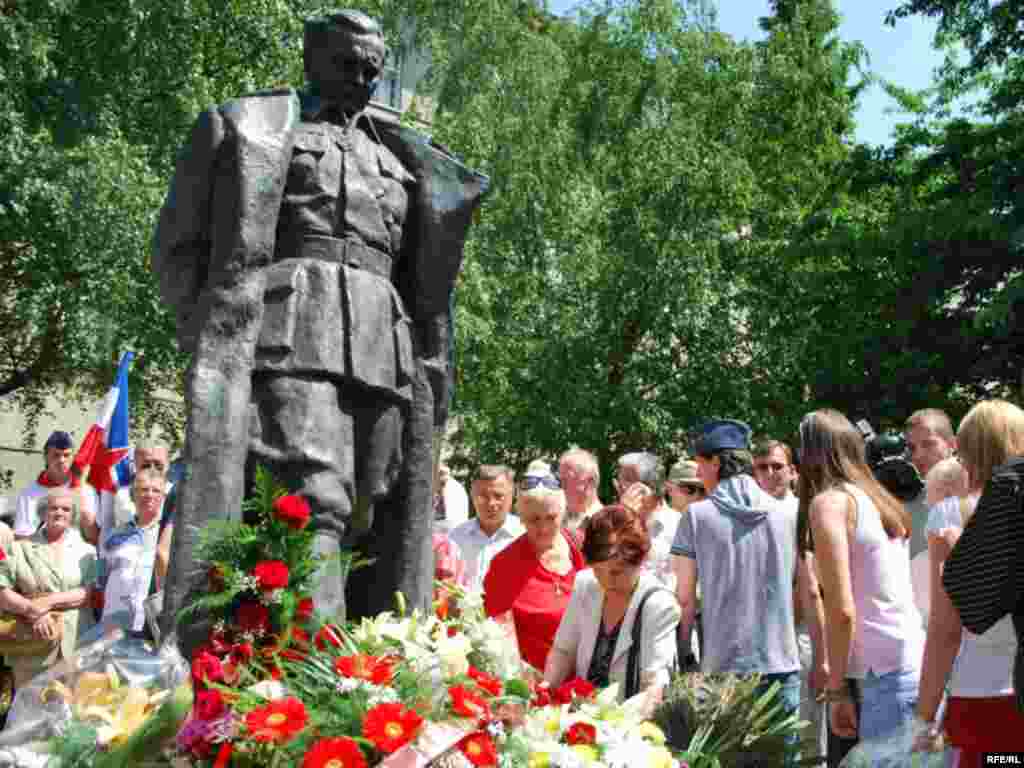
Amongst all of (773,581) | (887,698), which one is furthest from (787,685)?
(887,698)

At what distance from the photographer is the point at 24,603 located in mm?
8500

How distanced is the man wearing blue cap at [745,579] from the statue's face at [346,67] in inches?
94.6

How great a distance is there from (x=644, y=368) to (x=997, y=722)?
771 inches

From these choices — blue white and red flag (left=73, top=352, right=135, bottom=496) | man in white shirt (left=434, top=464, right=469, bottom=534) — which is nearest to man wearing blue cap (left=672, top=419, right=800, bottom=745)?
man in white shirt (left=434, top=464, right=469, bottom=534)

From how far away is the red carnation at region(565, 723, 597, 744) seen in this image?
3605 millimetres

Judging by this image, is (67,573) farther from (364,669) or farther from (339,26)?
(364,669)

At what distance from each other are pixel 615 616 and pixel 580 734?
2.01 meters

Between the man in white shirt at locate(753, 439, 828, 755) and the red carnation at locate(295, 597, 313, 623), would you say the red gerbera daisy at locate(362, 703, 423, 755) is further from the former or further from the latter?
the man in white shirt at locate(753, 439, 828, 755)

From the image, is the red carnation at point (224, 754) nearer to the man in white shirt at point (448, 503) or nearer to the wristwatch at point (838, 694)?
the wristwatch at point (838, 694)

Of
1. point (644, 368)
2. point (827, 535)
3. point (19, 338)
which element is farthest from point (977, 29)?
point (827, 535)

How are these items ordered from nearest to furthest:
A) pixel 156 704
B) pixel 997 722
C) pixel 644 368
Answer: pixel 156 704 → pixel 997 722 → pixel 644 368

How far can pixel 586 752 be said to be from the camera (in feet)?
11.6

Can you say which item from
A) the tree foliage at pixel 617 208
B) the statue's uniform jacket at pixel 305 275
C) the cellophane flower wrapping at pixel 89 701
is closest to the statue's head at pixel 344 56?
the statue's uniform jacket at pixel 305 275

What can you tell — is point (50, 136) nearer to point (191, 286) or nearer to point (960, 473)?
point (191, 286)
